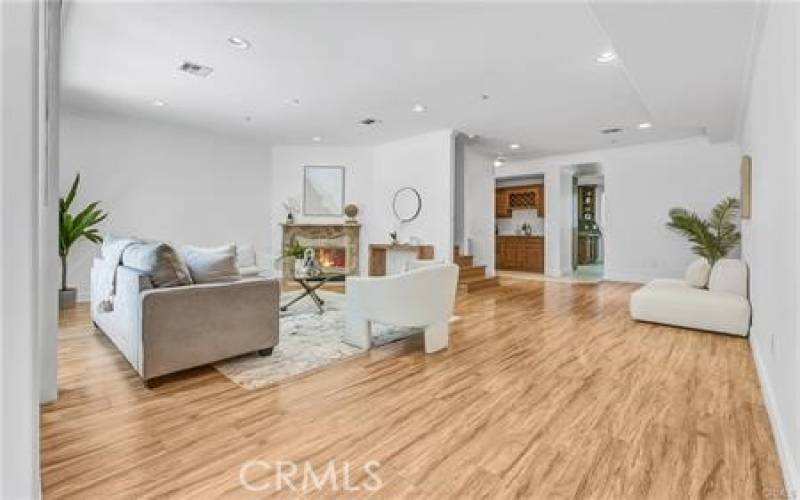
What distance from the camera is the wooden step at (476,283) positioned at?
6332 mm

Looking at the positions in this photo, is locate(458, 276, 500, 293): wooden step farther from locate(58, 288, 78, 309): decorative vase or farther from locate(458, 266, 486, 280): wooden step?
locate(58, 288, 78, 309): decorative vase

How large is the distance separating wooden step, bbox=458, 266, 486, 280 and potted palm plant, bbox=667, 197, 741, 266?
3290 mm

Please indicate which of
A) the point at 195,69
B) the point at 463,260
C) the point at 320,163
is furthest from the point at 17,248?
the point at 320,163

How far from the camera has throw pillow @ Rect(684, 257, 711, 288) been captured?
14.5 feet

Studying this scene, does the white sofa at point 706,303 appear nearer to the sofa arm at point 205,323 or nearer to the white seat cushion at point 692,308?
the white seat cushion at point 692,308

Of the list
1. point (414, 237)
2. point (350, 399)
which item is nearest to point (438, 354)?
point (350, 399)

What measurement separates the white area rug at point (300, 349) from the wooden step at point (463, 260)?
2.82 m

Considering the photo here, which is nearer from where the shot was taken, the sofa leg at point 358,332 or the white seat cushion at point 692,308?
the sofa leg at point 358,332

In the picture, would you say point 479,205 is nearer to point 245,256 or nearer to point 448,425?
point 245,256

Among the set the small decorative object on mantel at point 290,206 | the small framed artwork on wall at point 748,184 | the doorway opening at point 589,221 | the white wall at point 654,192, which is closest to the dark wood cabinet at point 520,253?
the white wall at point 654,192

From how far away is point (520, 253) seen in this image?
944 centimetres

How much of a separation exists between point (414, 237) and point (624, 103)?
3.72 meters

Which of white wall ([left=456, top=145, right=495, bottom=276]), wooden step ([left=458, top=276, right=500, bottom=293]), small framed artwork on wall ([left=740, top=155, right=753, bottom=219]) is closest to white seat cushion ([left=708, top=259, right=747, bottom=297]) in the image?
small framed artwork on wall ([left=740, top=155, right=753, bottom=219])

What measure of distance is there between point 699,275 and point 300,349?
4.57m
